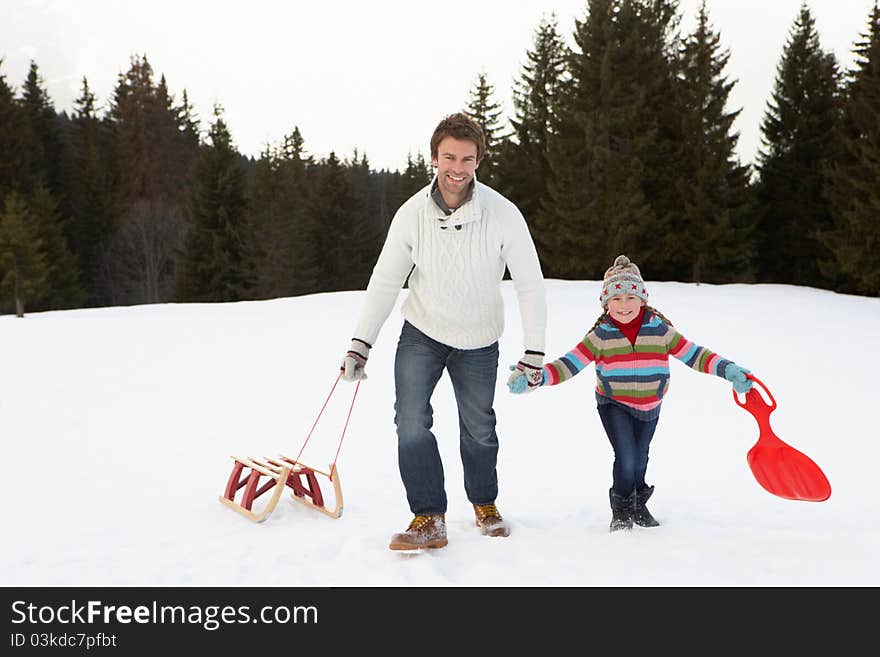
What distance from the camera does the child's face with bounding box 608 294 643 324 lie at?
3428mm

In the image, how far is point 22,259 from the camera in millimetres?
28594

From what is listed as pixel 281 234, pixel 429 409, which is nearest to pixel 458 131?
pixel 429 409

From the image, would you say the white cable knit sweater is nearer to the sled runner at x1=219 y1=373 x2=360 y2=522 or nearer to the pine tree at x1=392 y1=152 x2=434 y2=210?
the sled runner at x1=219 y1=373 x2=360 y2=522

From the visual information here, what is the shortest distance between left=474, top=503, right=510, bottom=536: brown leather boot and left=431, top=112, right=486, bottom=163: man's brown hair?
5.58ft

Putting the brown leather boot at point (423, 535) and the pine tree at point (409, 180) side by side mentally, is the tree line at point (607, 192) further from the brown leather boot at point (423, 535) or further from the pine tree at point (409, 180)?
the brown leather boot at point (423, 535)

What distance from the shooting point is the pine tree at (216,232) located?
31909mm

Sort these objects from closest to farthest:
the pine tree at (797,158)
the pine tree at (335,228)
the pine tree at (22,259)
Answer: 1. the pine tree at (797,158)
2. the pine tree at (22,259)
3. the pine tree at (335,228)

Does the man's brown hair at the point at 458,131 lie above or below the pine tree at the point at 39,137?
below

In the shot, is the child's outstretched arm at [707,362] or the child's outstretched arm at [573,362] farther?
the child's outstretched arm at [573,362]

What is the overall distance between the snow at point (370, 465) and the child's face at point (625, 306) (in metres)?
1.02

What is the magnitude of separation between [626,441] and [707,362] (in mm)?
534

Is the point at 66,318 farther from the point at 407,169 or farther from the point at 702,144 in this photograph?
the point at 407,169

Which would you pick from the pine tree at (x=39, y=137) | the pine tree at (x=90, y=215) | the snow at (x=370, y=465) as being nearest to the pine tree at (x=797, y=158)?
the snow at (x=370, y=465)

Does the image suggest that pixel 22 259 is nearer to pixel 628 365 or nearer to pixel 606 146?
pixel 606 146
